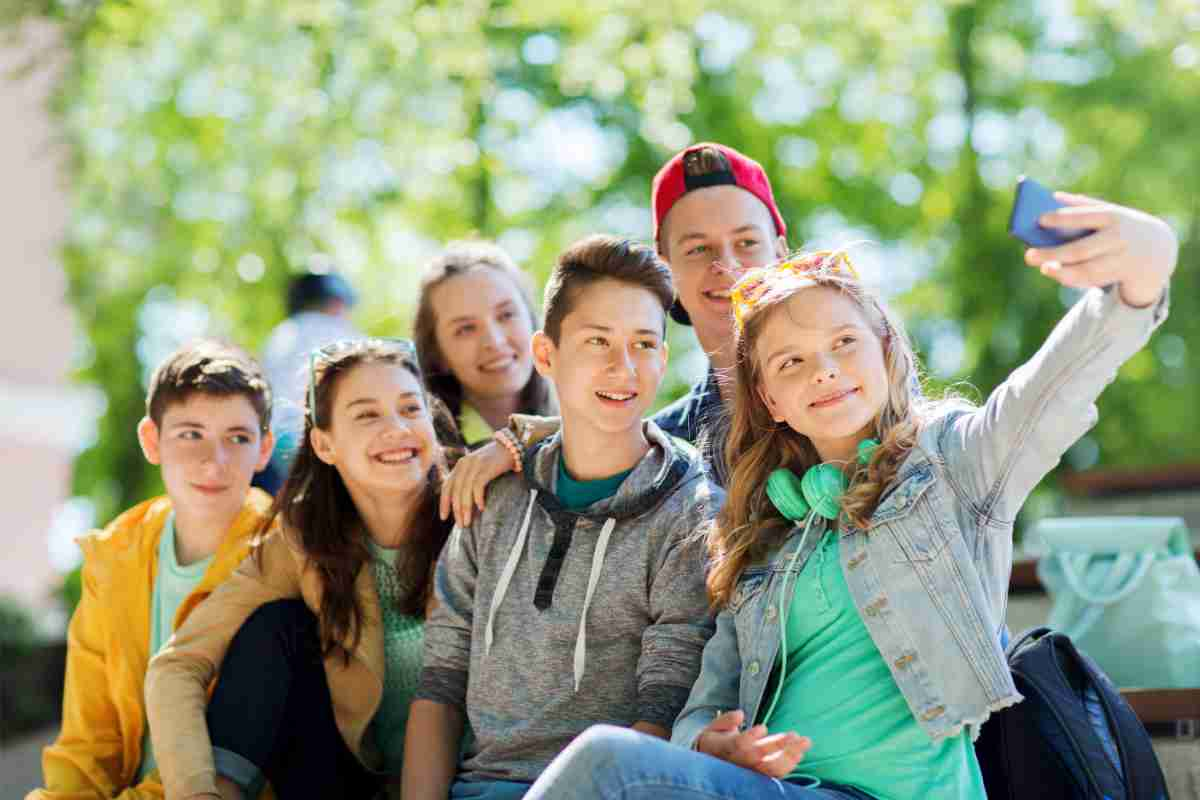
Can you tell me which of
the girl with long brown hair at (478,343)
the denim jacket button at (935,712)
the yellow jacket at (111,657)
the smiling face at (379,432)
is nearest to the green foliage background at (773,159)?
the girl with long brown hair at (478,343)

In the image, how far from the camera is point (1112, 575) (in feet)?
11.2

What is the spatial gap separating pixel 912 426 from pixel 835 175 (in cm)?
862

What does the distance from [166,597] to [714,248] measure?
1628 mm

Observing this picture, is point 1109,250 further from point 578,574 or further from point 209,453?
point 209,453

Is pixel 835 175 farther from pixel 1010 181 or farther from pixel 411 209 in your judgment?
pixel 411 209

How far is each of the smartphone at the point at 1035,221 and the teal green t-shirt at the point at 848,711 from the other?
0.75 meters

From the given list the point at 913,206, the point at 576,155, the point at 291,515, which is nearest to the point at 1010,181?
the point at 913,206

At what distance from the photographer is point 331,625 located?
3.21 m

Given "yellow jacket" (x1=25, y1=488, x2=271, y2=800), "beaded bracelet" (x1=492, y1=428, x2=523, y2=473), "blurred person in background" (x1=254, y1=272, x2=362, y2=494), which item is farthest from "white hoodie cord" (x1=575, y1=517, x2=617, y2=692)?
"blurred person in background" (x1=254, y1=272, x2=362, y2=494)

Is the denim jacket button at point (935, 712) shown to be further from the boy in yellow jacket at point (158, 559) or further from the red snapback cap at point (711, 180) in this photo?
the boy in yellow jacket at point (158, 559)

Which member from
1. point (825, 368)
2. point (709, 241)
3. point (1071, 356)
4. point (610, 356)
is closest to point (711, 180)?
point (709, 241)

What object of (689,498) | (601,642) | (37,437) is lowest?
(601,642)

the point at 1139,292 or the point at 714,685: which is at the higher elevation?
the point at 1139,292

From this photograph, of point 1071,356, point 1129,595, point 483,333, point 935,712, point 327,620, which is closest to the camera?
point 1071,356
